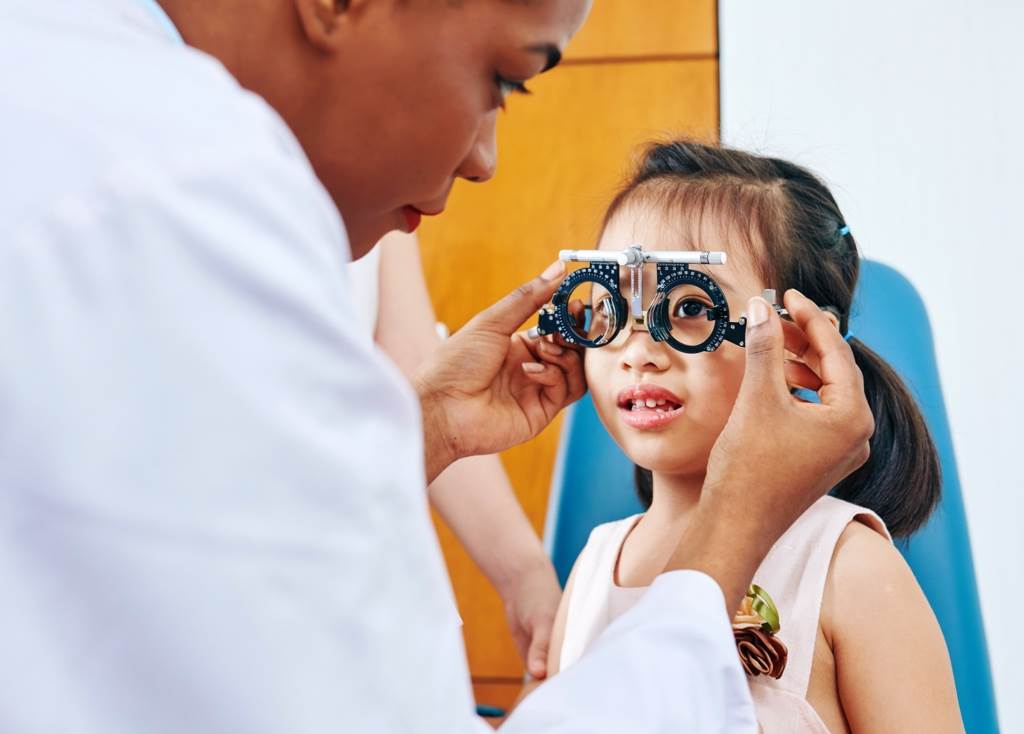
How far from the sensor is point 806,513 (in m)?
1.28

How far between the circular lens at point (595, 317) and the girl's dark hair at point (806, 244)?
0.12 metres

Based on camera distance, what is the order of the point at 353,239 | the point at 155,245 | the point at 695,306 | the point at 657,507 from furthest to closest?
1. the point at 657,507
2. the point at 695,306
3. the point at 353,239
4. the point at 155,245

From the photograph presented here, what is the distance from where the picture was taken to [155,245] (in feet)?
1.77

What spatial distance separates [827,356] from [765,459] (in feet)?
0.52

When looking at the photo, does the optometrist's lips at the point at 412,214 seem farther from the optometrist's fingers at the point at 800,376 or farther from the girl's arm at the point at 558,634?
the girl's arm at the point at 558,634

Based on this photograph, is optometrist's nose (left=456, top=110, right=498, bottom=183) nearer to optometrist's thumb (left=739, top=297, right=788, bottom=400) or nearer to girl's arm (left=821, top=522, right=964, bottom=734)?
optometrist's thumb (left=739, top=297, right=788, bottom=400)

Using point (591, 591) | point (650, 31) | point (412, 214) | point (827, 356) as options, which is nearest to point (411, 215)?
point (412, 214)

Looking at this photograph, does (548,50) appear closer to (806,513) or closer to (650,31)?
(806,513)

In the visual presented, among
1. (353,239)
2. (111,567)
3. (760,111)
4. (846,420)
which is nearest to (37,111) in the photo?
(111,567)

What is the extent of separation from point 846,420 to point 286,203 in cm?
56

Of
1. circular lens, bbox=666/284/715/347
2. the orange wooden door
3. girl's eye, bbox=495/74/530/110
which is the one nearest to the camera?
girl's eye, bbox=495/74/530/110

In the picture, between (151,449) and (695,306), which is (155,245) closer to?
(151,449)

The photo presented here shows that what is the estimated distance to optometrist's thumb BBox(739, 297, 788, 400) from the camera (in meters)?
0.98

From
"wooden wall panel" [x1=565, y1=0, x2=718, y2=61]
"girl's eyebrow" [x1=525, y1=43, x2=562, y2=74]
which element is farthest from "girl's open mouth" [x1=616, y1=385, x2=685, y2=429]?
"wooden wall panel" [x1=565, y1=0, x2=718, y2=61]
